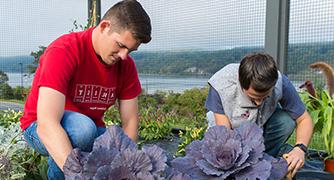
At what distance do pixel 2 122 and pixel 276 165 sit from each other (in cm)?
260

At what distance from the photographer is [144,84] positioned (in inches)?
146

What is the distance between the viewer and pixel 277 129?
78.9 inches

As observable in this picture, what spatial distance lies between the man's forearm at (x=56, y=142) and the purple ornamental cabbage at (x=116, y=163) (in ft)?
1.54

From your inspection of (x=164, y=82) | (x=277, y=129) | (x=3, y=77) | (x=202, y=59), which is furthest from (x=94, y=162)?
(x=3, y=77)

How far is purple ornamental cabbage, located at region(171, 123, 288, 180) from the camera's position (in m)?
0.69

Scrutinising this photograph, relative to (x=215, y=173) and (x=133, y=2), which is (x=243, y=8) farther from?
(x=215, y=173)

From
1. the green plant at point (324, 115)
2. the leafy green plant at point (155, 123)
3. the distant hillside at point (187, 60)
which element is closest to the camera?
the green plant at point (324, 115)

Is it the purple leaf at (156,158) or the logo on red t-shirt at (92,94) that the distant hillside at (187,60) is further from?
the purple leaf at (156,158)

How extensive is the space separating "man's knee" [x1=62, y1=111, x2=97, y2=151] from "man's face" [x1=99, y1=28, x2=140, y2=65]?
9.5 inches

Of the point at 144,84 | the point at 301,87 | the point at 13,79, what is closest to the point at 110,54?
the point at 301,87

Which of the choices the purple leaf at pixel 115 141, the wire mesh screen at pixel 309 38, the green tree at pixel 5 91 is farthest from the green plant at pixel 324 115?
the green tree at pixel 5 91

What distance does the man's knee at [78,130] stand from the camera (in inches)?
54.8

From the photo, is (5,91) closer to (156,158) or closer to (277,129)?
(277,129)

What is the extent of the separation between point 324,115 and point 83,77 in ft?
4.73
